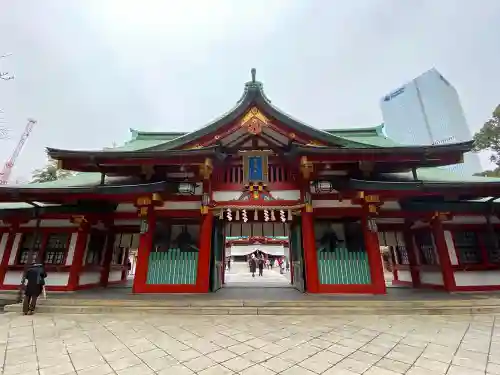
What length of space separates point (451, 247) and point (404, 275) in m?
3.59

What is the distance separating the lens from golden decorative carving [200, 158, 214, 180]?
9.70 m

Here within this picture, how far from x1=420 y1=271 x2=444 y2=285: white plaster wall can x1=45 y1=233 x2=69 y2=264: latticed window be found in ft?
53.5

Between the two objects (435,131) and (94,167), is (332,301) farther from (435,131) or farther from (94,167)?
Result: (435,131)

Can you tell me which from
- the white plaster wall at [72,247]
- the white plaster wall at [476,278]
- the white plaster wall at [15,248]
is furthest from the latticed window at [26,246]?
the white plaster wall at [476,278]

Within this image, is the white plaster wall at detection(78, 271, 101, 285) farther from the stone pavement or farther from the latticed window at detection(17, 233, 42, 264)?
the stone pavement

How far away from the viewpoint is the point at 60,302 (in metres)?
7.99

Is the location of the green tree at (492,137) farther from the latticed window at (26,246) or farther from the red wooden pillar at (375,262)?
the latticed window at (26,246)

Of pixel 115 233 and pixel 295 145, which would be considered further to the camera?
pixel 115 233

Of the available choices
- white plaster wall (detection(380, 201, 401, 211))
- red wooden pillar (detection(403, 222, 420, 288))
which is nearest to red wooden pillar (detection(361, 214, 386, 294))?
white plaster wall (detection(380, 201, 401, 211))

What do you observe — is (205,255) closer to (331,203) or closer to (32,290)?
(32,290)

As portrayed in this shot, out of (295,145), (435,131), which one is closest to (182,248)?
(295,145)

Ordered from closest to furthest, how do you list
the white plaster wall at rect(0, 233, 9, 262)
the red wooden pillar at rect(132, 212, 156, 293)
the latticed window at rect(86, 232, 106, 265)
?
the red wooden pillar at rect(132, 212, 156, 293), the white plaster wall at rect(0, 233, 9, 262), the latticed window at rect(86, 232, 106, 265)

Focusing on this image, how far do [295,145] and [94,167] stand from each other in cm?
854

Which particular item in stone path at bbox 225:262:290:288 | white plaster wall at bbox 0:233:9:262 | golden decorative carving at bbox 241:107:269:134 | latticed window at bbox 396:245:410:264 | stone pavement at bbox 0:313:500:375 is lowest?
stone pavement at bbox 0:313:500:375
